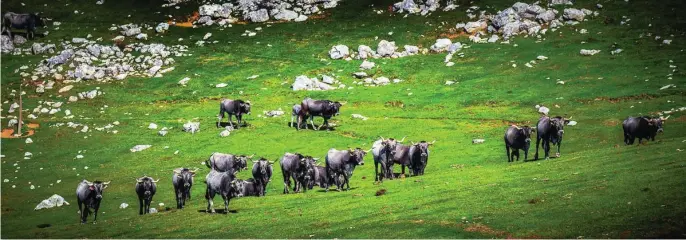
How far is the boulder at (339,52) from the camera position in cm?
10356

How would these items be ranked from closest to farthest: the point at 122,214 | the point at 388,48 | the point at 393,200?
the point at 393,200 → the point at 122,214 → the point at 388,48

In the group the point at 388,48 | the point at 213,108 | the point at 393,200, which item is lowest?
the point at 393,200

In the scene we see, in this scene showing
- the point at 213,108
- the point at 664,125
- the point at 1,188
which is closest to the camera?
the point at 1,188

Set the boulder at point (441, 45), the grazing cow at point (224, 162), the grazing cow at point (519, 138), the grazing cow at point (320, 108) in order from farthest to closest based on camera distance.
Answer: the boulder at point (441, 45)
the grazing cow at point (320, 108)
the grazing cow at point (224, 162)
the grazing cow at point (519, 138)

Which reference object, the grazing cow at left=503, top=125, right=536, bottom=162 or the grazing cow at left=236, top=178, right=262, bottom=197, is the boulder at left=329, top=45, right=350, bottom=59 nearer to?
the grazing cow at left=503, top=125, right=536, bottom=162

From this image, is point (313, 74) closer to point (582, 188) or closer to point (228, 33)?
point (228, 33)

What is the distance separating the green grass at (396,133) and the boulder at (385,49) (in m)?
3.00

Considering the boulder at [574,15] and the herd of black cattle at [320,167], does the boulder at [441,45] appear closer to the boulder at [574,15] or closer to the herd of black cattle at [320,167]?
the boulder at [574,15]

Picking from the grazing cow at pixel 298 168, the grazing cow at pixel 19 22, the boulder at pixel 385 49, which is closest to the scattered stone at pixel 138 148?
the grazing cow at pixel 298 168

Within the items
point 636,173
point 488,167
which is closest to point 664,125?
point 488,167

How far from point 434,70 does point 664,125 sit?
37396 millimetres

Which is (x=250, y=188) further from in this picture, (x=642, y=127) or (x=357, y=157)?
(x=642, y=127)

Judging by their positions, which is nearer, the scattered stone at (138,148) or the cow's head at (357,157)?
the cow's head at (357,157)

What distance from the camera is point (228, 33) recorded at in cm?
11669
